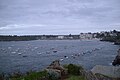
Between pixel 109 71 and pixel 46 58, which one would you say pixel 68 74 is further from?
pixel 46 58

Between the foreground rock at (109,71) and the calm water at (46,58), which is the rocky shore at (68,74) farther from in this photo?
the calm water at (46,58)

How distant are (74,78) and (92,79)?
3.37m

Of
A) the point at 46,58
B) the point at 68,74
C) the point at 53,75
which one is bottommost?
the point at 46,58

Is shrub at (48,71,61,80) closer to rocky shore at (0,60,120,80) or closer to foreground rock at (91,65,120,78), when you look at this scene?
rocky shore at (0,60,120,80)

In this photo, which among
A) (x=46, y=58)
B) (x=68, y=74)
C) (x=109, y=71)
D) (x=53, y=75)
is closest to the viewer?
(x=53, y=75)

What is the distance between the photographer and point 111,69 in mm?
21297

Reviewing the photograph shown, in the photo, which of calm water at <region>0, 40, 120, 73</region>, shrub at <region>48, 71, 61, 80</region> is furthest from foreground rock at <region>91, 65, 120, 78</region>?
calm water at <region>0, 40, 120, 73</region>

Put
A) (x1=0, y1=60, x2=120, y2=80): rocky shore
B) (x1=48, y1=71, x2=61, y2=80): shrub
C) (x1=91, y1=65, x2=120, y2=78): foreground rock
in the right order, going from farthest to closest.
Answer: (x1=91, y1=65, x2=120, y2=78): foreground rock → (x1=48, y1=71, x2=61, y2=80): shrub → (x1=0, y1=60, x2=120, y2=80): rocky shore

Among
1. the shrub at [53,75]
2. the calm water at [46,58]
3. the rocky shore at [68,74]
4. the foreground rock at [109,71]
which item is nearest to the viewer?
the rocky shore at [68,74]

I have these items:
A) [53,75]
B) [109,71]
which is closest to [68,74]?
Answer: [53,75]

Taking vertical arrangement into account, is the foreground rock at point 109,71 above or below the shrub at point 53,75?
below

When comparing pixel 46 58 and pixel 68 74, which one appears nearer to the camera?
pixel 68 74

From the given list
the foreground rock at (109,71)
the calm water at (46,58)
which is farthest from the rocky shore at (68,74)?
the calm water at (46,58)

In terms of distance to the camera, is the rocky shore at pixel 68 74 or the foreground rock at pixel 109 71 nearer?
the rocky shore at pixel 68 74
